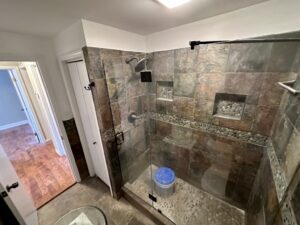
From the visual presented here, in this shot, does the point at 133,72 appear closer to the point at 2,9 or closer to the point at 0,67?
the point at 2,9

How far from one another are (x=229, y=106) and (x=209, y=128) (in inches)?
13.9

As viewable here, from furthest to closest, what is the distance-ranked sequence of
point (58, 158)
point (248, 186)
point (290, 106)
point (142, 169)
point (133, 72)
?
1. point (58, 158)
2. point (142, 169)
3. point (133, 72)
4. point (248, 186)
5. point (290, 106)

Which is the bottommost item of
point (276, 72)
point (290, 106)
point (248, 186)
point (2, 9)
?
point (248, 186)

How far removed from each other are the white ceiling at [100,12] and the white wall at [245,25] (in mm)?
79

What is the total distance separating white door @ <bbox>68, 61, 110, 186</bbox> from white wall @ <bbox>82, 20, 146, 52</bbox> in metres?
0.34

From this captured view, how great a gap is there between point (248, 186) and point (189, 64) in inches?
65.3

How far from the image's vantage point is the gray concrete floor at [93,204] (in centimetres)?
165

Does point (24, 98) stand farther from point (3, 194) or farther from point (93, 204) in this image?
point (93, 204)

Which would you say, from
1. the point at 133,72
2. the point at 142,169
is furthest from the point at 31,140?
the point at 133,72

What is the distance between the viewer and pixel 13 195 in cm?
124

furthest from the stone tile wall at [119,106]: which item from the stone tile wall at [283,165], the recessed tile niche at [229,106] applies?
the stone tile wall at [283,165]

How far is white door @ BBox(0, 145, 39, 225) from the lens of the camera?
3.71 ft

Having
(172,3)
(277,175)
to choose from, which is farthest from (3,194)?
(277,175)

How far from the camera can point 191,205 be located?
1763 millimetres
